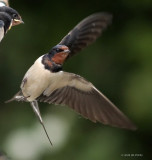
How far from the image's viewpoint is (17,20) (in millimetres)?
1579

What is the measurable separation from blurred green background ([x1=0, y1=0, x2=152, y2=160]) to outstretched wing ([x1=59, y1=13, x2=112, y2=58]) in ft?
2.39

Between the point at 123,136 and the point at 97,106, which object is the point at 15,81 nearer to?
the point at 123,136

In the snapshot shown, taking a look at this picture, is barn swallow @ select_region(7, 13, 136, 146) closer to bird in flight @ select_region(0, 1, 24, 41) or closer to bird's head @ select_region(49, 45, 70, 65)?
bird's head @ select_region(49, 45, 70, 65)

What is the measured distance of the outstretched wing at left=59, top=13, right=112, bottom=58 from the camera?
146 cm

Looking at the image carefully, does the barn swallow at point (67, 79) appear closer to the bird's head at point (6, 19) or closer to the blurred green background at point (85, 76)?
the bird's head at point (6, 19)

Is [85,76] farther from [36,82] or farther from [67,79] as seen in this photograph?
[36,82]

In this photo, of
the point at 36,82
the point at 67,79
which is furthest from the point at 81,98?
the point at 36,82

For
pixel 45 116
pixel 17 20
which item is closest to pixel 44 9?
pixel 45 116

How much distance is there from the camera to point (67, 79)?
64.7 inches

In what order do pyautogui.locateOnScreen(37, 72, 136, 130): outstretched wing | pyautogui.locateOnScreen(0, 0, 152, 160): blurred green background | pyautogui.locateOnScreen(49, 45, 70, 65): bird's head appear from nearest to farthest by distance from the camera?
1. pyautogui.locateOnScreen(49, 45, 70, 65): bird's head
2. pyautogui.locateOnScreen(37, 72, 136, 130): outstretched wing
3. pyautogui.locateOnScreen(0, 0, 152, 160): blurred green background

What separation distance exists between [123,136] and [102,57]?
15.0 inches

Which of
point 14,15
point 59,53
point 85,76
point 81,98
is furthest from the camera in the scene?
point 85,76

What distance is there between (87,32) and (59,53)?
0.13 m

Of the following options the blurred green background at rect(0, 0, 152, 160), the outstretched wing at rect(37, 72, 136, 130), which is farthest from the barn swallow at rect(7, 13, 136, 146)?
the blurred green background at rect(0, 0, 152, 160)
